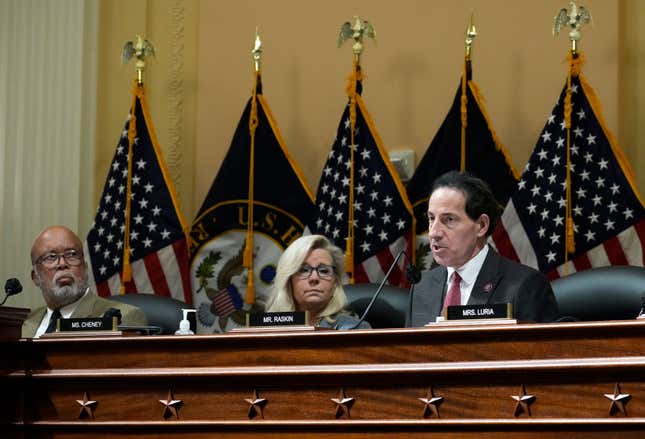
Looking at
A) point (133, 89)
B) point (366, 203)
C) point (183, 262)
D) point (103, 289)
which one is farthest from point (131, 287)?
point (366, 203)

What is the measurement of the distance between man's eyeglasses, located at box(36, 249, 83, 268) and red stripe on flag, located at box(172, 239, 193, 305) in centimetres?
137

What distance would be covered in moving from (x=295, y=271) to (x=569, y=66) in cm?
202

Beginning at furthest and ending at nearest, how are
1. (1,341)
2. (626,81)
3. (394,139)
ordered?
(394,139) < (626,81) < (1,341)

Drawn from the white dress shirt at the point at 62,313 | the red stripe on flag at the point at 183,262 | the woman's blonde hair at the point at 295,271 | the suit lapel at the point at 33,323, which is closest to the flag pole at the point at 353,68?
the red stripe on flag at the point at 183,262

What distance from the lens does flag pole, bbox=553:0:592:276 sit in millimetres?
5895

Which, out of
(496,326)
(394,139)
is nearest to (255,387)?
(496,326)

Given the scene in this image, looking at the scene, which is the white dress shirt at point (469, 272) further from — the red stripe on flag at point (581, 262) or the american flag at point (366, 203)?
the american flag at point (366, 203)

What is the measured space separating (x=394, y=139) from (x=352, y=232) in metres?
0.76

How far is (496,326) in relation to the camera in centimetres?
326

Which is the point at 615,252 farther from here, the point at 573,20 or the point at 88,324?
the point at 88,324

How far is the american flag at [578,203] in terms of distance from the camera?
5855 millimetres

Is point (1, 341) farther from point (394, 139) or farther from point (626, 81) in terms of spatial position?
point (626, 81)

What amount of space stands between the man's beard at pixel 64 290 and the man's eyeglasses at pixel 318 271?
111cm

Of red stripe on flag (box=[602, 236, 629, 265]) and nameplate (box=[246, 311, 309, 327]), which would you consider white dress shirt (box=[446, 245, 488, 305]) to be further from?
red stripe on flag (box=[602, 236, 629, 265])
